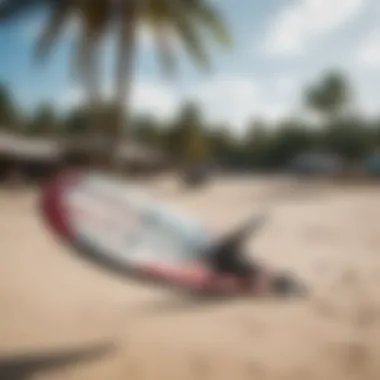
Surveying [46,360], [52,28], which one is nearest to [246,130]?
[52,28]

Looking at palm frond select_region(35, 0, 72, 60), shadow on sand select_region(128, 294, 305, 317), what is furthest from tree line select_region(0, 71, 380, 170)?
shadow on sand select_region(128, 294, 305, 317)

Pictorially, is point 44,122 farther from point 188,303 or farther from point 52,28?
point 188,303

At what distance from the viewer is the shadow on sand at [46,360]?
1.02 metres

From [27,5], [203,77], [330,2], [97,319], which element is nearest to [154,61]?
[203,77]

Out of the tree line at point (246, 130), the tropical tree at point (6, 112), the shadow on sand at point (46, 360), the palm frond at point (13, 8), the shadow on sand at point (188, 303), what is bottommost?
the shadow on sand at point (46, 360)

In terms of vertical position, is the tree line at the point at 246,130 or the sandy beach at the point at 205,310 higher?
the tree line at the point at 246,130

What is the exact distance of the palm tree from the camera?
1035 millimetres

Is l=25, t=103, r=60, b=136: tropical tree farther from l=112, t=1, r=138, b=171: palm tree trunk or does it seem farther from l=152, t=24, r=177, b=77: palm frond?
l=152, t=24, r=177, b=77: palm frond

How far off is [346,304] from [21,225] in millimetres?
623

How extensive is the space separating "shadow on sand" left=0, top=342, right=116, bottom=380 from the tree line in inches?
15.1

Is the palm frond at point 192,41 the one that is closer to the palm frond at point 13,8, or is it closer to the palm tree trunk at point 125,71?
the palm tree trunk at point 125,71

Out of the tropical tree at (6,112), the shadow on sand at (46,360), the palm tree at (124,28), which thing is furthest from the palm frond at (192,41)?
the shadow on sand at (46,360)

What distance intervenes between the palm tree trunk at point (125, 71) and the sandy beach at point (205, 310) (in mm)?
122

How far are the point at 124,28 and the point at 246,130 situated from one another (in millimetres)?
297
